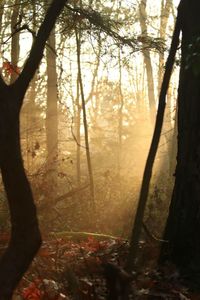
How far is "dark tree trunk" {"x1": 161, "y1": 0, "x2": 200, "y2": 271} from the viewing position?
679 cm

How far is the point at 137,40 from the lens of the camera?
942cm

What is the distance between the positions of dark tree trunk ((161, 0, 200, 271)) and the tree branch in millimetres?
2401

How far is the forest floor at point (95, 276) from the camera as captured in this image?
470cm

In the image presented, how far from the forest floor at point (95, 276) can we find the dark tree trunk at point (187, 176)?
289 millimetres

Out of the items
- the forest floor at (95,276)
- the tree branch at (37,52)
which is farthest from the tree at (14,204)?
the forest floor at (95,276)

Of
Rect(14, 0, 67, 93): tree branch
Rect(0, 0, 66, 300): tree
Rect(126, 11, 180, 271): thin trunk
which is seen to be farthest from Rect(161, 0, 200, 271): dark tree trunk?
Rect(0, 0, 66, 300): tree

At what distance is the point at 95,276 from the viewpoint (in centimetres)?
593

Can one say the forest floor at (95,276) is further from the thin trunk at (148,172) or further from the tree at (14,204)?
the tree at (14,204)

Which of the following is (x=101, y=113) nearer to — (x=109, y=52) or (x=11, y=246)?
(x=109, y=52)

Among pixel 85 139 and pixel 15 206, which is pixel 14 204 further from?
pixel 85 139

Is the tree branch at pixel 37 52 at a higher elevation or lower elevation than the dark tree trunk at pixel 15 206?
higher

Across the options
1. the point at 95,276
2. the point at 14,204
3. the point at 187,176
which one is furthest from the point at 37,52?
the point at 187,176

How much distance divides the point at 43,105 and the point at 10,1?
41.1 feet

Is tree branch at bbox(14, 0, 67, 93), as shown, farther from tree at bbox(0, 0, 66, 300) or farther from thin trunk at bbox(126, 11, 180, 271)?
thin trunk at bbox(126, 11, 180, 271)
